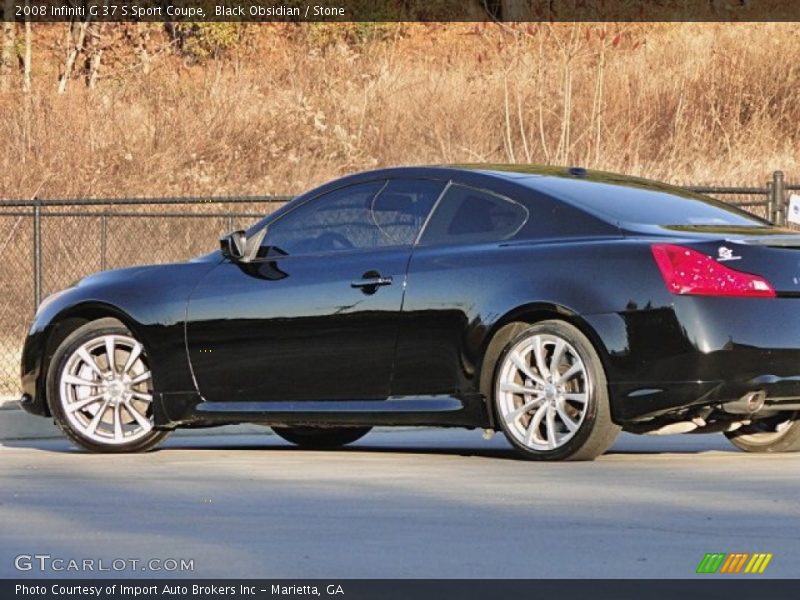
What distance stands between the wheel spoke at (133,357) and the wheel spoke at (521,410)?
2346 millimetres

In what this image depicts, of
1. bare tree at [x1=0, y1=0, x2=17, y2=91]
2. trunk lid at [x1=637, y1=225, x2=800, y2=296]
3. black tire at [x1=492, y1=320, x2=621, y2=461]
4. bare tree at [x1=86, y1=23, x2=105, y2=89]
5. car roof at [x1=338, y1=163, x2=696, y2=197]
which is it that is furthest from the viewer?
bare tree at [x1=86, y1=23, x2=105, y2=89]

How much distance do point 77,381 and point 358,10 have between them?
79.9 ft

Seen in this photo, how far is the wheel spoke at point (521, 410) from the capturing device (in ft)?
33.5

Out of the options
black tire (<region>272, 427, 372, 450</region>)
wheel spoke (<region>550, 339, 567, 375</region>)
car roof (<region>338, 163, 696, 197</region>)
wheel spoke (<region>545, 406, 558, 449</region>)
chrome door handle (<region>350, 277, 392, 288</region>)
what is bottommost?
black tire (<region>272, 427, 372, 450</region>)

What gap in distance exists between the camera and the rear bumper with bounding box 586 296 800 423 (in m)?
9.74

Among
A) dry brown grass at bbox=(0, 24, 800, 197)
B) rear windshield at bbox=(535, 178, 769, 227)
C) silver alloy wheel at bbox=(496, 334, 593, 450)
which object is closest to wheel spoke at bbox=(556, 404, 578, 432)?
silver alloy wheel at bbox=(496, 334, 593, 450)

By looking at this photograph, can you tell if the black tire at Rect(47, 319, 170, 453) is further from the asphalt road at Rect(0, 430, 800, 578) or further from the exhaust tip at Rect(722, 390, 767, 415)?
the exhaust tip at Rect(722, 390, 767, 415)

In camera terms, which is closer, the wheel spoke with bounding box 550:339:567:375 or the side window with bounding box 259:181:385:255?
the wheel spoke with bounding box 550:339:567:375

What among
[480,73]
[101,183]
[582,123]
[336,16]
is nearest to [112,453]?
[101,183]

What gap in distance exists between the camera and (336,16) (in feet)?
115

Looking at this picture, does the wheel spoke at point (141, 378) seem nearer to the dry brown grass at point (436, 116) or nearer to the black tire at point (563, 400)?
the black tire at point (563, 400)

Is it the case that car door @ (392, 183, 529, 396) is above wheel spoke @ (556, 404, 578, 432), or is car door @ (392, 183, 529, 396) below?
above

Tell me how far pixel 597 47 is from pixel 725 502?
24.7 meters

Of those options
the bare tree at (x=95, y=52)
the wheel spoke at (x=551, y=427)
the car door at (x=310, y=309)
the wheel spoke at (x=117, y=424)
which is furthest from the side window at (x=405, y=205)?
the bare tree at (x=95, y=52)
